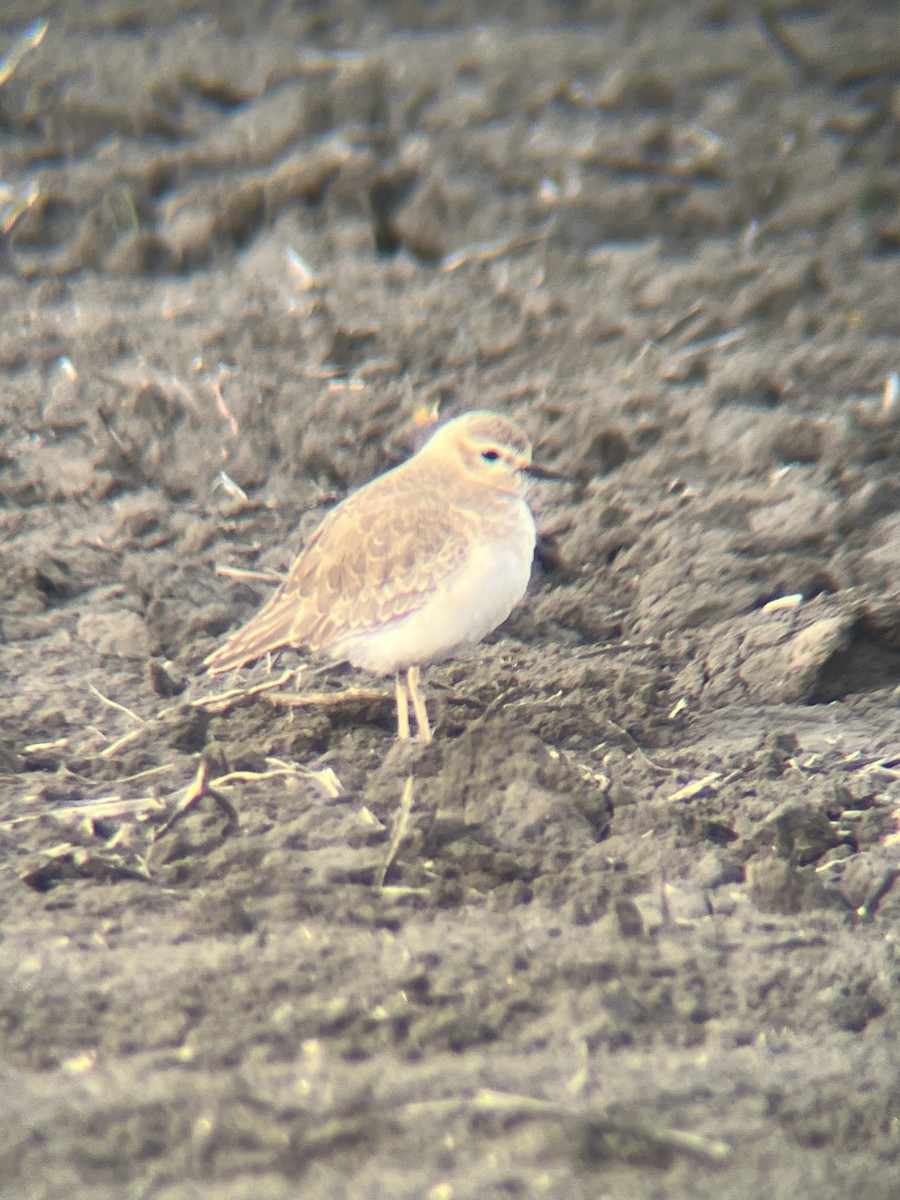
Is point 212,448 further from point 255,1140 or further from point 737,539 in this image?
point 255,1140

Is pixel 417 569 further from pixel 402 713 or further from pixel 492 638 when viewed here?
pixel 492 638

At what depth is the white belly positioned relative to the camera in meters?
4.04

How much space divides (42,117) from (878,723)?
18.4 feet

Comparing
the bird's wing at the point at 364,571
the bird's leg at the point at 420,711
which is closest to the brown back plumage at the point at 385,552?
the bird's wing at the point at 364,571

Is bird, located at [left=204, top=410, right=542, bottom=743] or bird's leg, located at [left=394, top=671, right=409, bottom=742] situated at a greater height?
bird, located at [left=204, top=410, right=542, bottom=743]

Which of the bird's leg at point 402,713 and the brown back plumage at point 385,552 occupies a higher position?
the brown back plumage at point 385,552

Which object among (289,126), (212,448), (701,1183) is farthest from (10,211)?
(701,1183)

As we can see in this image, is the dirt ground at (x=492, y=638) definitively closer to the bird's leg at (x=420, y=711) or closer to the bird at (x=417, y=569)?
the bird's leg at (x=420, y=711)

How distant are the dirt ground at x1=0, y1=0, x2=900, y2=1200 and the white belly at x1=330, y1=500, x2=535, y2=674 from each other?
0.26 meters

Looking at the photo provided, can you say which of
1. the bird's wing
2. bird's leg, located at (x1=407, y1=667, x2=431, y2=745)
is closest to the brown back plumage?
the bird's wing

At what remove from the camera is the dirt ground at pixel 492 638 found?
9.40ft

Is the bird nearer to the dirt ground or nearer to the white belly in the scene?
the white belly

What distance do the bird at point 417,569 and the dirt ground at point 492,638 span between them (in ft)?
0.72

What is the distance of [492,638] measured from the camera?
4.82m
